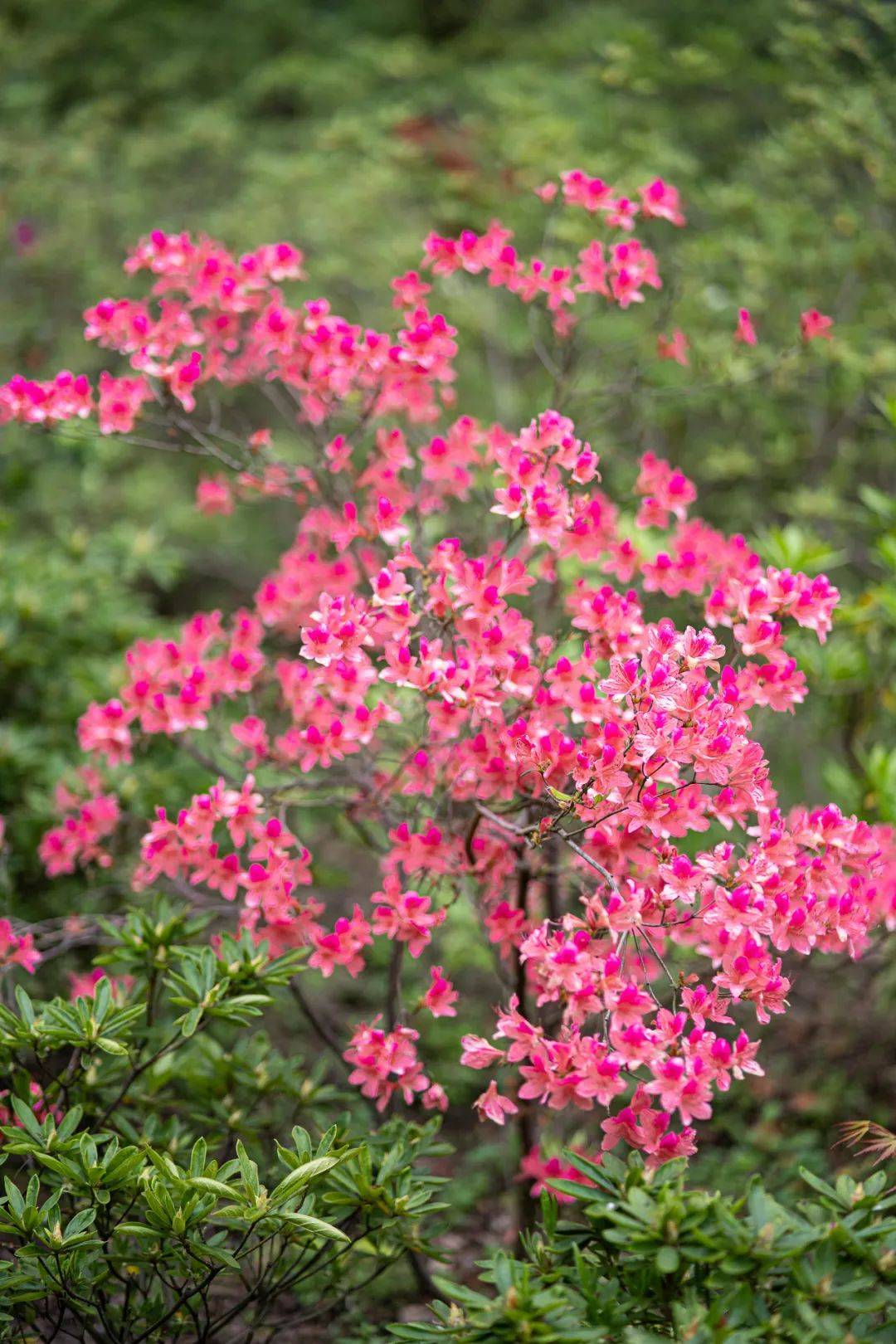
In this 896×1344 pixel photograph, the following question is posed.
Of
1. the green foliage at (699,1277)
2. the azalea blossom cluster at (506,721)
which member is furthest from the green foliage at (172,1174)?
the green foliage at (699,1277)

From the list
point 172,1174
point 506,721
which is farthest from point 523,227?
point 172,1174

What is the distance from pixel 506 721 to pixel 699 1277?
89cm

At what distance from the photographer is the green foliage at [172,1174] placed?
1.54m

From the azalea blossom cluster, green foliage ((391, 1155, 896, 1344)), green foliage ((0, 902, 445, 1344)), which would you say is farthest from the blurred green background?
green foliage ((391, 1155, 896, 1344))

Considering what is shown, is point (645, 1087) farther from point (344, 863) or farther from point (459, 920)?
point (344, 863)

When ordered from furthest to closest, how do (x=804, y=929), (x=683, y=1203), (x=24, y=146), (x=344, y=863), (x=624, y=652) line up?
(x=24, y=146) → (x=344, y=863) → (x=624, y=652) → (x=804, y=929) → (x=683, y=1203)

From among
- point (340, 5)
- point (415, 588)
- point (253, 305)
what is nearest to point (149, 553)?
point (253, 305)

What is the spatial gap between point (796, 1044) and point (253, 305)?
2.50 m

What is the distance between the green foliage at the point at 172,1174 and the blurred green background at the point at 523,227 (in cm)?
81

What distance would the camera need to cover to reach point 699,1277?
139cm

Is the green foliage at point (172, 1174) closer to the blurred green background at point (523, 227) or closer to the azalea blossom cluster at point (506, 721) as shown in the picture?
the azalea blossom cluster at point (506, 721)

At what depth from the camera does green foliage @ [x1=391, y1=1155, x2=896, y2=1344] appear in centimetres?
131

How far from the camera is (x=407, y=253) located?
15.1 ft

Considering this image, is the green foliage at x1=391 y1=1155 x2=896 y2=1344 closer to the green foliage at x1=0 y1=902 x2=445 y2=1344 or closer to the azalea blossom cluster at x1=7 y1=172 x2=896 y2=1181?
the azalea blossom cluster at x1=7 y1=172 x2=896 y2=1181
